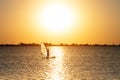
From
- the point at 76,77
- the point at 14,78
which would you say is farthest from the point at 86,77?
the point at 14,78

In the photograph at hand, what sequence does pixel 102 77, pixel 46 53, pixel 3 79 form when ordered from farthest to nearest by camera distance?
pixel 46 53
pixel 102 77
pixel 3 79

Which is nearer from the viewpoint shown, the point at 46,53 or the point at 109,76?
the point at 109,76

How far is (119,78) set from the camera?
2784 cm

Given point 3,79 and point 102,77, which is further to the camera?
point 102,77

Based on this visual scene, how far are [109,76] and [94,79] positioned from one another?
6.01 ft

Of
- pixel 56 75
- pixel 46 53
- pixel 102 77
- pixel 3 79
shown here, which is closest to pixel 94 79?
pixel 102 77

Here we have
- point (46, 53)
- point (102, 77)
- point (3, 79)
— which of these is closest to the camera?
point (3, 79)

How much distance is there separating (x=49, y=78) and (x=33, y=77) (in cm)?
127

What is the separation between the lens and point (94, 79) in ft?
88.7

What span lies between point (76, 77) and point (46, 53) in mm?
23006

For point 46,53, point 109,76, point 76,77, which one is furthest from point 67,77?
point 46,53

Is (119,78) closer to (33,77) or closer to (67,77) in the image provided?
(67,77)

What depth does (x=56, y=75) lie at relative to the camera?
96.8ft

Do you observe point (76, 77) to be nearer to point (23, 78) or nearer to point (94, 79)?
point (94, 79)
